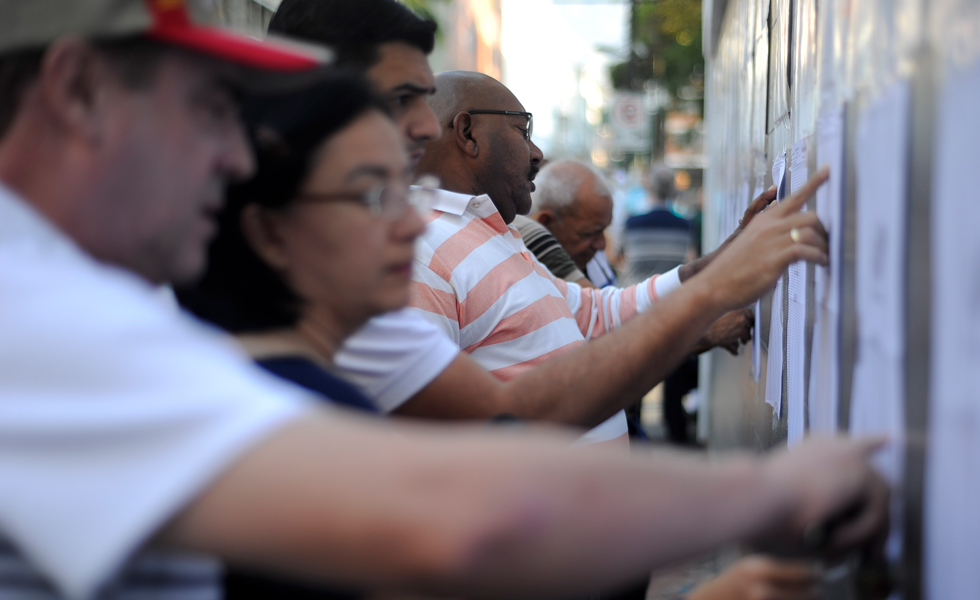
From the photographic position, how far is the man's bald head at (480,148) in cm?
268

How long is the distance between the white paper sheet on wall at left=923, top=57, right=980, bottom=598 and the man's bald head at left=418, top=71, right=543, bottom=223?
1.85 meters

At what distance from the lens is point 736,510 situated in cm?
82

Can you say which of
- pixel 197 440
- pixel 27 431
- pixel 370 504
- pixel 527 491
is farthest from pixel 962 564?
pixel 27 431

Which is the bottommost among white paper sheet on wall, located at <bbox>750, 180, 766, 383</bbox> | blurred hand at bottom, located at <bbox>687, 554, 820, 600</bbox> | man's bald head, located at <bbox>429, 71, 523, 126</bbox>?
white paper sheet on wall, located at <bbox>750, 180, 766, 383</bbox>

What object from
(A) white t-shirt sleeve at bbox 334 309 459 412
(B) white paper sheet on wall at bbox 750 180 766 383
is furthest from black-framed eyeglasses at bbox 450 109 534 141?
(A) white t-shirt sleeve at bbox 334 309 459 412

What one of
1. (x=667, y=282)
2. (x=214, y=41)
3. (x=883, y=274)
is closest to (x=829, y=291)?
(x=883, y=274)

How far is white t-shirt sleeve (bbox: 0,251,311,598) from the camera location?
702 millimetres

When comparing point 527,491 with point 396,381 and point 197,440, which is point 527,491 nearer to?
point 197,440

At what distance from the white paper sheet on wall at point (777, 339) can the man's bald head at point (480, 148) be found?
0.76 metres

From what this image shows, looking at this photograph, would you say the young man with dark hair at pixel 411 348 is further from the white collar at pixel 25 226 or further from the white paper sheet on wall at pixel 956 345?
the white paper sheet on wall at pixel 956 345

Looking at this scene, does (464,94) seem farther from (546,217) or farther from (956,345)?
(956,345)

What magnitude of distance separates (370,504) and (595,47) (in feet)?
67.4

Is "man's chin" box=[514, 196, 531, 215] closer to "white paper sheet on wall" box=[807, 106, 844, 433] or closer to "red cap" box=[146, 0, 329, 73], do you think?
"white paper sheet on wall" box=[807, 106, 844, 433]

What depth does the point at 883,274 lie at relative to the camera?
106 cm
